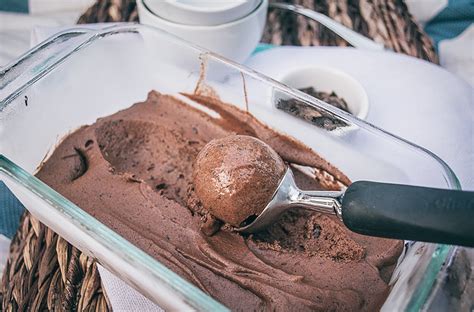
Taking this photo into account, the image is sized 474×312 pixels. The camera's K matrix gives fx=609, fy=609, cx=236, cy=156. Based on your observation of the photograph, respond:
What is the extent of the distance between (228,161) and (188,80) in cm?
34

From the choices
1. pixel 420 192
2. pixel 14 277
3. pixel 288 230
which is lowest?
pixel 14 277

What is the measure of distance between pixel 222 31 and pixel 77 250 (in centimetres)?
54

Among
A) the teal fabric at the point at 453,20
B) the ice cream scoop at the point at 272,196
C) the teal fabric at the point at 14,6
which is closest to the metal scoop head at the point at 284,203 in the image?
the ice cream scoop at the point at 272,196

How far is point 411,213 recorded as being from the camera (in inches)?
29.1

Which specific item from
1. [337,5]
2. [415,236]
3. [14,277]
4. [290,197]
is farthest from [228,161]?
[337,5]

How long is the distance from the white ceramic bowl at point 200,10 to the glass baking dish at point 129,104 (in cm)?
8

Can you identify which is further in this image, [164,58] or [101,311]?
[164,58]

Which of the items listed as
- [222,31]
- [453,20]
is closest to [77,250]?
[222,31]

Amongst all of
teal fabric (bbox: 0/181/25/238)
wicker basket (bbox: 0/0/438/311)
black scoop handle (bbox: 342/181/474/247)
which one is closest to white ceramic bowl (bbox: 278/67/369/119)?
wicker basket (bbox: 0/0/438/311)

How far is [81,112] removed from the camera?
1.20 m

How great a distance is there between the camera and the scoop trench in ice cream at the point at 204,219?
0.88m

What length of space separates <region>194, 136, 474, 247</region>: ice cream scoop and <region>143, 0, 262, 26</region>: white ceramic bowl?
36cm

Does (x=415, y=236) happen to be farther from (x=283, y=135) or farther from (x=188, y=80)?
(x=188, y=80)

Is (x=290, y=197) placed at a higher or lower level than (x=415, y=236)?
lower
